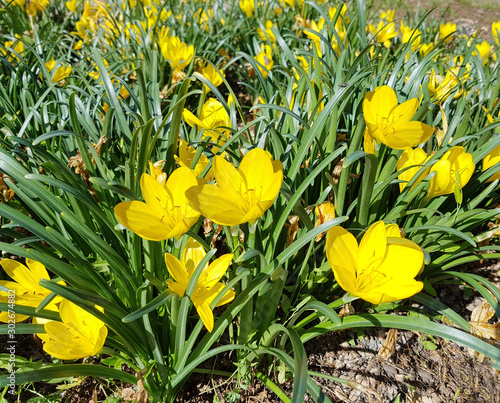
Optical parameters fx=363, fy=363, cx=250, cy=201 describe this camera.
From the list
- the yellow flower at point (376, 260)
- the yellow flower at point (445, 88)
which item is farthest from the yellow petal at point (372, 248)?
the yellow flower at point (445, 88)

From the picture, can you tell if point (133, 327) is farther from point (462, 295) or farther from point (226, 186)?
point (462, 295)

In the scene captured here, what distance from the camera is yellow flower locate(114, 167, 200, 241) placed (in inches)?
35.0

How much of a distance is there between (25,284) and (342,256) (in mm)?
929

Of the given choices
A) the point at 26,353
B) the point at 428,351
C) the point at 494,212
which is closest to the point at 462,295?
the point at 428,351

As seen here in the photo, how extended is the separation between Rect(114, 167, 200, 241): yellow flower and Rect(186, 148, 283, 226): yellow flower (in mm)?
65

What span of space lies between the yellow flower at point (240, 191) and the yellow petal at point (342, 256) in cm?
20

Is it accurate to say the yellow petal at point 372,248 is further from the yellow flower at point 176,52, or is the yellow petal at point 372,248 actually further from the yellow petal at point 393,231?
the yellow flower at point 176,52

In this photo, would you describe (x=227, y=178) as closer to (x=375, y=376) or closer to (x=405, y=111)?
(x=405, y=111)

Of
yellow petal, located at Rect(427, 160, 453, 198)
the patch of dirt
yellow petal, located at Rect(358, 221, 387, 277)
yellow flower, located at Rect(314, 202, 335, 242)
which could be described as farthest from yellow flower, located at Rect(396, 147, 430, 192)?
the patch of dirt

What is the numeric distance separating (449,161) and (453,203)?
0.38 meters

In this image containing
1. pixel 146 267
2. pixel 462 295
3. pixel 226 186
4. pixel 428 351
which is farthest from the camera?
pixel 462 295

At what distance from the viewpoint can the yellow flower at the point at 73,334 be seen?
895 millimetres

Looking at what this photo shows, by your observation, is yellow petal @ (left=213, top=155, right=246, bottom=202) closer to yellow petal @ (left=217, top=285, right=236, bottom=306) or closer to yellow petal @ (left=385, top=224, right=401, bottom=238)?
yellow petal @ (left=217, top=285, right=236, bottom=306)

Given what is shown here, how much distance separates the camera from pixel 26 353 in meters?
1.41
